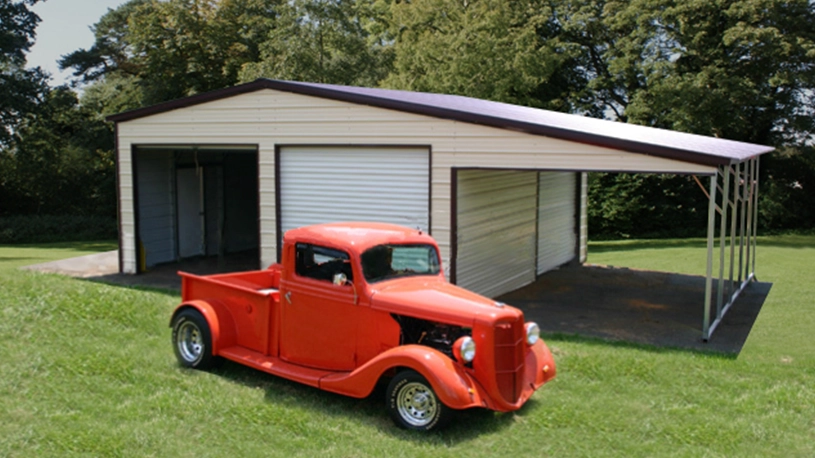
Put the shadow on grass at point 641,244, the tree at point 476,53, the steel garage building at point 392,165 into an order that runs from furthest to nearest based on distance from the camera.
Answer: the tree at point 476,53, the shadow on grass at point 641,244, the steel garage building at point 392,165

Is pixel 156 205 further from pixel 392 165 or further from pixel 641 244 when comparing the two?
pixel 641 244

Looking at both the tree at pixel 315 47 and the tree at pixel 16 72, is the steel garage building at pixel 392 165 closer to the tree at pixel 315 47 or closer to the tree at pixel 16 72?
the tree at pixel 315 47

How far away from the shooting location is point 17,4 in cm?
3133

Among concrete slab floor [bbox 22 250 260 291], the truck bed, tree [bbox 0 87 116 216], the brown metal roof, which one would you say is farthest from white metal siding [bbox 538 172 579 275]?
tree [bbox 0 87 116 216]

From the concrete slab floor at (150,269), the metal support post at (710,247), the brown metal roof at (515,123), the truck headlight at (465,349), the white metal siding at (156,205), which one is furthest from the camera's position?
the white metal siding at (156,205)

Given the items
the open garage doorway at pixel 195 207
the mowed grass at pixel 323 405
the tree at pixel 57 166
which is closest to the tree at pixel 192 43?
the tree at pixel 57 166

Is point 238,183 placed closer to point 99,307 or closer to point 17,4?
point 99,307

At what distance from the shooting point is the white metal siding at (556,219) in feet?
54.1

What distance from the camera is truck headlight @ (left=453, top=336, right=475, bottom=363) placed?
673 cm

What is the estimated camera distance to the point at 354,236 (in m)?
7.77

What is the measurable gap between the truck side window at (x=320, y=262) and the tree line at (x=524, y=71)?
1879 centimetres

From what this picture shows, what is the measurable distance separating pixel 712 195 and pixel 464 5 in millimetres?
21451

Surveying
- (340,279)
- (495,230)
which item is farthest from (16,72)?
(340,279)

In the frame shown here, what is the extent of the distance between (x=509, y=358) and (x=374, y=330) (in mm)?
1351
